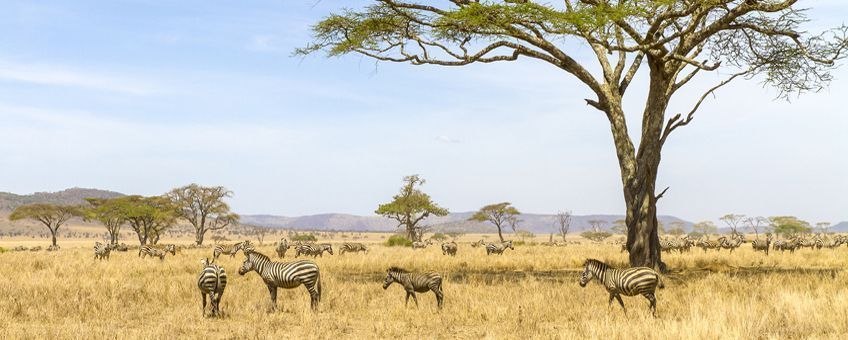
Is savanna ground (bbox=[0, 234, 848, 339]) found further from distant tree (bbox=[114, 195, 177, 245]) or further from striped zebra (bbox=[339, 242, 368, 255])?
distant tree (bbox=[114, 195, 177, 245])

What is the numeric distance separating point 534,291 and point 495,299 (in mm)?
1418

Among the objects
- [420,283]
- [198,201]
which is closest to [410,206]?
[198,201]

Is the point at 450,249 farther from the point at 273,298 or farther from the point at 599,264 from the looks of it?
the point at 599,264

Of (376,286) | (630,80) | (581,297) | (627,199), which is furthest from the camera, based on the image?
(630,80)

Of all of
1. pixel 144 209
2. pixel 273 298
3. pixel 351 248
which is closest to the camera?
pixel 273 298

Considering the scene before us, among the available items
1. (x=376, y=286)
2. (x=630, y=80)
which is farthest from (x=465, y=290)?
(x=630, y=80)

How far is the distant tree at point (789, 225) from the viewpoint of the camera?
99938 mm

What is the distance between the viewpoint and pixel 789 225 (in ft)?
330

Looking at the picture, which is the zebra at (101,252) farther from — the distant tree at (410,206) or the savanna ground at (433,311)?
the distant tree at (410,206)

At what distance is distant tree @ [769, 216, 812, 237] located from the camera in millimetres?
99938

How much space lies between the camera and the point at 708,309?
10.1 metres

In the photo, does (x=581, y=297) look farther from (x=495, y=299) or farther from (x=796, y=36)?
(x=796, y=36)

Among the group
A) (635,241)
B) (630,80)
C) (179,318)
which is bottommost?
(179,318)

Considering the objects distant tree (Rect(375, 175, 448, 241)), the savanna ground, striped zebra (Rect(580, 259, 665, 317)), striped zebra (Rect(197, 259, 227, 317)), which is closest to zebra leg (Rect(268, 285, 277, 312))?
the savanna ground
